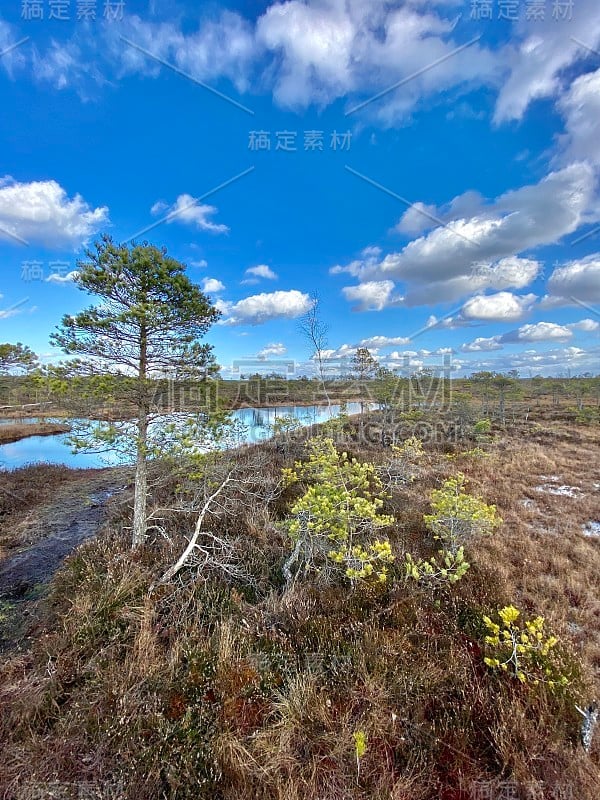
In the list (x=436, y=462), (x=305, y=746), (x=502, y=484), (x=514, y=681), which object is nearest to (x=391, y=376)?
(x=436, y=462)

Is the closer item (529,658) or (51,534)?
(529,658)

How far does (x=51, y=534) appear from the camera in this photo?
776cm

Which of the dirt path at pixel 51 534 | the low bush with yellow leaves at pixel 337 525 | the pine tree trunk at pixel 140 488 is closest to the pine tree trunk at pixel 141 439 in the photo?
the pine tree trunk at pixel 140 488

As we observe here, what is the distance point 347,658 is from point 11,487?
13028 millimetres

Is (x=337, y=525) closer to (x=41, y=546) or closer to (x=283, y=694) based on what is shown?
(x=283, y=694)

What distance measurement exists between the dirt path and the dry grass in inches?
56.1

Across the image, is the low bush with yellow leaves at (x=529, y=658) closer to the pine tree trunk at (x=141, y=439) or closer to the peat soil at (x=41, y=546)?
the pine tree trunk at (x=141, y=439)

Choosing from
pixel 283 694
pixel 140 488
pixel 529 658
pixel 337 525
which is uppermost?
pixel 140 488

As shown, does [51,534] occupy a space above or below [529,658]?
below

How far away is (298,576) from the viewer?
5.11 meters

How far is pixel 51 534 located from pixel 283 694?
7711mm

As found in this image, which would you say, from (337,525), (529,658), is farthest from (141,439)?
(529,658)

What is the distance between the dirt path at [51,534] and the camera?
582 cm

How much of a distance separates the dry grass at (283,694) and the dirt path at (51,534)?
1.43 metres
